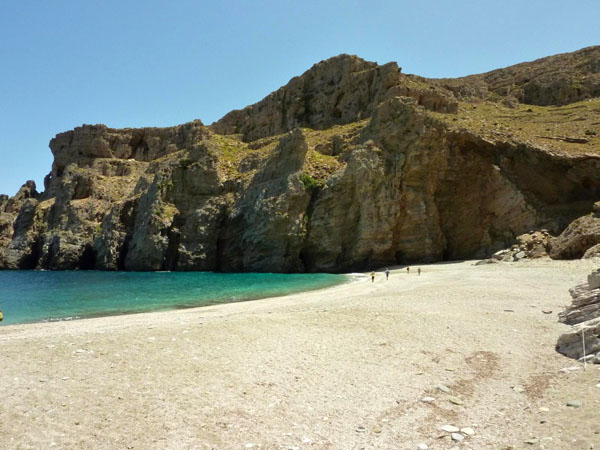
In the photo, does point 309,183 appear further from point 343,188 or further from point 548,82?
point 548,82

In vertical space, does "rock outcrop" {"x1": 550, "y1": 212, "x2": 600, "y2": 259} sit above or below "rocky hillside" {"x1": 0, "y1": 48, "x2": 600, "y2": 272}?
below

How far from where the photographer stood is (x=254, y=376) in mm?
7777

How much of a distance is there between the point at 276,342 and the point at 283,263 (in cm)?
3965

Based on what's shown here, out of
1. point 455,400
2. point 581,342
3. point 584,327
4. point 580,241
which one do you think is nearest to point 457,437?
point 455,400

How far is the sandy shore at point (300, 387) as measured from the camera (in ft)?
17.5

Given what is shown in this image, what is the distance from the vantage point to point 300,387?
723 centimetres

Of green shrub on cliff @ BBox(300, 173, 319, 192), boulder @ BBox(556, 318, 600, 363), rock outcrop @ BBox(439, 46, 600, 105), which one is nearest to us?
boulder @ BBox(556, 318, 600, 363)

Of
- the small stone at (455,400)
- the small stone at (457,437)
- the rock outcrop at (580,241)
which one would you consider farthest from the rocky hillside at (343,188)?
the small stone at (457,437)

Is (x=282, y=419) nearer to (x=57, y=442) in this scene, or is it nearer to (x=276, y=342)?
(x=57, y=442)

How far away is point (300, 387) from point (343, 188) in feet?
140

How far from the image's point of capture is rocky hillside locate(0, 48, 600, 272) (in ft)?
146

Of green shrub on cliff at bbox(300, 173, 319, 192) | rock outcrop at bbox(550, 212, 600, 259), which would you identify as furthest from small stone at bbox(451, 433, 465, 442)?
green shrub on cliff at bbox(300, 173, 319, 192)

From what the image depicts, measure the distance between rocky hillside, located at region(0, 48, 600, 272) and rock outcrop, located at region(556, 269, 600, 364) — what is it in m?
34.0

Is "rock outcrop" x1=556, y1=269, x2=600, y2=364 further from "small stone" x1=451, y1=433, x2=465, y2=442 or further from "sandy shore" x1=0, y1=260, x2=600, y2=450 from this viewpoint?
"small stone" x1=451, y1=433, x2=465, y2=442
